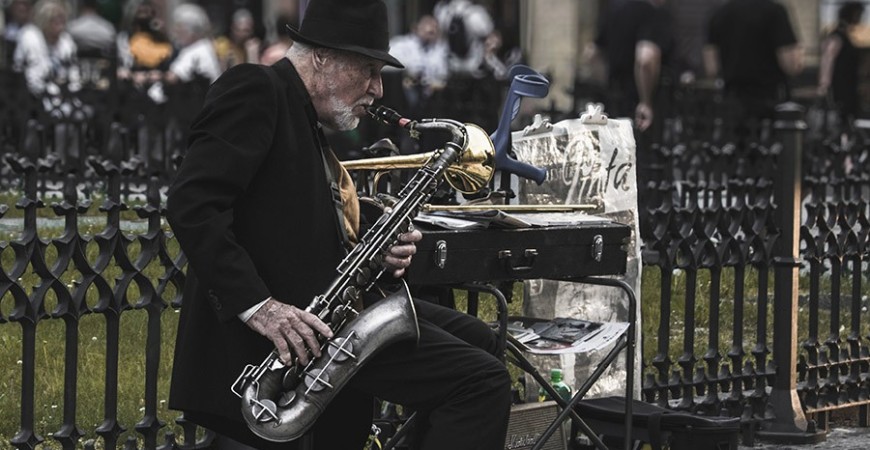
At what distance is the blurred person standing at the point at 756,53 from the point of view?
17391 millimetres

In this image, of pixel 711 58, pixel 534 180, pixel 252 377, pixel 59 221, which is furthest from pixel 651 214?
pixel 711 58

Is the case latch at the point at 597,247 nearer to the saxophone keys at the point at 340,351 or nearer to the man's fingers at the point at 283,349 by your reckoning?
the saxophone keys at the point at 340,351

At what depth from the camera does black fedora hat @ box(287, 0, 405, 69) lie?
200 inches

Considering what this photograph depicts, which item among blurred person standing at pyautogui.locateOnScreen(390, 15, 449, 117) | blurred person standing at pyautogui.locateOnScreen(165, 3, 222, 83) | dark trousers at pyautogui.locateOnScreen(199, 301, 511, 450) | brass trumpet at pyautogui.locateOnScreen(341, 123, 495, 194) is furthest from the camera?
blurred person standing at pyautogui.locateOnScreen(390, 15, 449, 117)

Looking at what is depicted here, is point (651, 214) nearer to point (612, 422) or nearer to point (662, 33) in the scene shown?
point (612, 422)

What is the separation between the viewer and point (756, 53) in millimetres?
17547

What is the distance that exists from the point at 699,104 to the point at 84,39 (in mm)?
8399

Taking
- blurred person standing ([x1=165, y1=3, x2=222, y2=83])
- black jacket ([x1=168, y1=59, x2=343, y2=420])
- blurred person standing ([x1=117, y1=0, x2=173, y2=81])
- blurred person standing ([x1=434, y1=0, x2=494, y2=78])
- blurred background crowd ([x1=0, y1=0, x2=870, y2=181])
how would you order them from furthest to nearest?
1. blurred person standing ([x1=434, y1=0, x2=494, y2=78])
2. blurred person standing ([x1=117, y1=0, x2=173, y2=81])
3. blurred person standing ([x1=165, y1=3, x2=222, y2=83])
4. blurred background crowd ([x1=0, y1=0, x2=870, y2=181])
5. black jacket ([x1=168, y1=59, x2=343, y2=420])

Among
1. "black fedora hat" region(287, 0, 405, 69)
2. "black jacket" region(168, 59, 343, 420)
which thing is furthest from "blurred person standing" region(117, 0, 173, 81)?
"black jacket" region(168, 59, 343, 420)

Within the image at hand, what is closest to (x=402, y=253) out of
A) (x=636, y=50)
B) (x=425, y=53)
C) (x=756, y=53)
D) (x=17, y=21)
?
(x=636, y=50)

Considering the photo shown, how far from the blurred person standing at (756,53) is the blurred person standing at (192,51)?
15.8 ft

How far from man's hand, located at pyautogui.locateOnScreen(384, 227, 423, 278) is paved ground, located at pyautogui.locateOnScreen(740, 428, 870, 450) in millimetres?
2721

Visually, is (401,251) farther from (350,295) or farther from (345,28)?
(345,28)

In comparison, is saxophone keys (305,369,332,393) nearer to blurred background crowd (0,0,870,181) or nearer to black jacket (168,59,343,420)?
black jacket (168,59,343,420)
